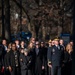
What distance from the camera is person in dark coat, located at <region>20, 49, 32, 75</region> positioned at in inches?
576

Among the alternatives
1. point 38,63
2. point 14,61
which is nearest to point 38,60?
point 38,63

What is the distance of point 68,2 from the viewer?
124ft

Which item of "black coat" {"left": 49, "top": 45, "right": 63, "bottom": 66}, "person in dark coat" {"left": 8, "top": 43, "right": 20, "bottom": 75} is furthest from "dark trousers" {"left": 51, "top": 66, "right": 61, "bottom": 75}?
"person in dark coat" {"left": 8, "top": 43, "right": 20, "bottom": 75}

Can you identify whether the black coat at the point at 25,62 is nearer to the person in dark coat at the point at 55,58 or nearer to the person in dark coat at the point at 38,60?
the person in dark coat at the point at 38,60

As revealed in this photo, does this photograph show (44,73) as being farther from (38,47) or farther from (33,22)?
(33,22)

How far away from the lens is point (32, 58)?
15172 mm

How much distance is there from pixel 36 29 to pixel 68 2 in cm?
405

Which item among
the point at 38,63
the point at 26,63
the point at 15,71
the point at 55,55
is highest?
the point at 55,55

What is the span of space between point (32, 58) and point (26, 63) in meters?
0.37

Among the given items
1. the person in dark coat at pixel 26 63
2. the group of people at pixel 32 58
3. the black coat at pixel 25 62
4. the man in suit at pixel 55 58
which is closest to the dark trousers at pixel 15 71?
the group of people at pixel 32 58

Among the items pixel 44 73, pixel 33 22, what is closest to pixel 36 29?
pixel 33 22

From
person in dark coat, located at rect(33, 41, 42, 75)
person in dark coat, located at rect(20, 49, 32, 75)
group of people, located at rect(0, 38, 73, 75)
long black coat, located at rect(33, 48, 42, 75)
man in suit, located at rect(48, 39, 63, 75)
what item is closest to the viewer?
person in dark coat, located at rect(20, 49, 32, 75)

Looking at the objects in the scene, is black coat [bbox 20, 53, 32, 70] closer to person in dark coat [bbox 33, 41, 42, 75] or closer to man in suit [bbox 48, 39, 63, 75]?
person in dark coat [bbox 33, 41, 42, 75]

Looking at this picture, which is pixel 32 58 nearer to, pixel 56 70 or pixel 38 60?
pixel 38 60
